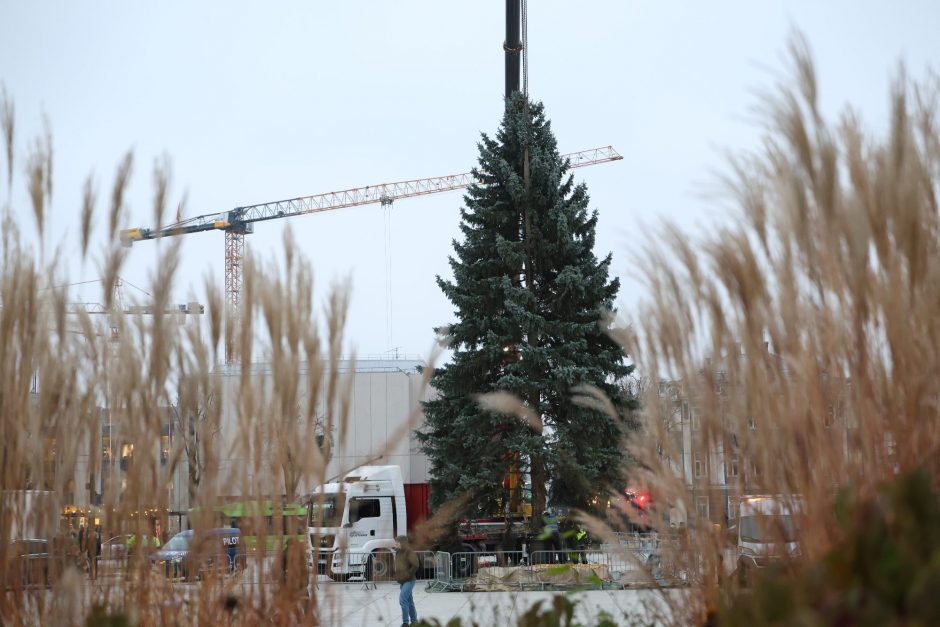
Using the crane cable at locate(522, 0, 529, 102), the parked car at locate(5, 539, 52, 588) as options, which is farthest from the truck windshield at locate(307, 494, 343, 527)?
the crane cable at locate(522, 0, 529, 102)

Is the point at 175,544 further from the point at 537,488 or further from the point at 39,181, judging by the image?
the point at 537,488

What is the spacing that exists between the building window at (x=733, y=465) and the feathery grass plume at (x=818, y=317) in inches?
1.0

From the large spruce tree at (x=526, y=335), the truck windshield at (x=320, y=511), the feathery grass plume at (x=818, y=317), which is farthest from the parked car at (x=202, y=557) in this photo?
the large spruce tree at (x=526, y=335)

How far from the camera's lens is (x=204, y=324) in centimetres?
322

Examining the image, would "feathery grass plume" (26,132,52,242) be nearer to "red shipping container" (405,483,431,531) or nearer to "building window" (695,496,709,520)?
"building window" (695,496,709,520)

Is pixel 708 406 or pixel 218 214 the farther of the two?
pixel 218 214

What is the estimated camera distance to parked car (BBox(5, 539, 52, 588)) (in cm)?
297

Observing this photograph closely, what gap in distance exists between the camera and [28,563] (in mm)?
3127

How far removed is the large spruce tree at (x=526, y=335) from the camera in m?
17.9

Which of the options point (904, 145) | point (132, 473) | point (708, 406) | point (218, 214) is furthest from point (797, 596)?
point (218, 214)

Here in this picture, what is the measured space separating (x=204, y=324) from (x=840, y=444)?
2.07m

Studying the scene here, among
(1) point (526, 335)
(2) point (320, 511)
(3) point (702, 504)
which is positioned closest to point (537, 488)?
(1) point (526, 335)

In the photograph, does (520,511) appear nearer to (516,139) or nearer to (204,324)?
(516,139)

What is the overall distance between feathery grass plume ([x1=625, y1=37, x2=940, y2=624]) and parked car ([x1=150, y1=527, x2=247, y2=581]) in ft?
4.89
